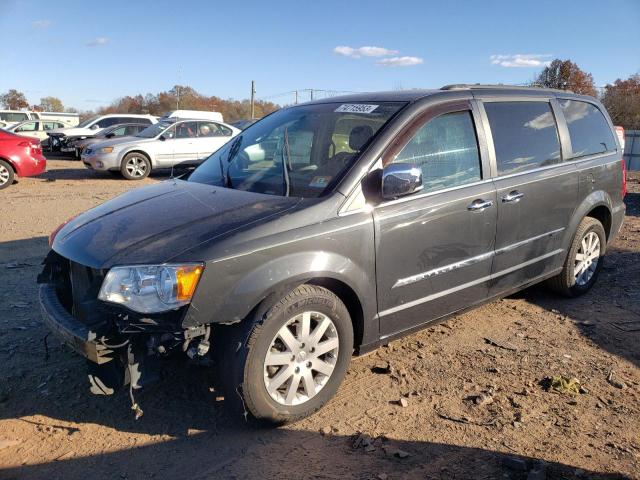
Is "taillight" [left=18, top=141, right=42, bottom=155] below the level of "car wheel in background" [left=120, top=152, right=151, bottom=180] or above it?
above

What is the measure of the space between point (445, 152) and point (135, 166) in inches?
466

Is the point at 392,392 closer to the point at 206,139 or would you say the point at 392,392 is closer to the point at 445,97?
the point at 445,97

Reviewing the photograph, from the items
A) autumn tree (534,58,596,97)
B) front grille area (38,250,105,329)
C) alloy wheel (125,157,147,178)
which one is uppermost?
autumn tree (534,58,596,97)

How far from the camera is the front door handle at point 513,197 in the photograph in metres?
3.93

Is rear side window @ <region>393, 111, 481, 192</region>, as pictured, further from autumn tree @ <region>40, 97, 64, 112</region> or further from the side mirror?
autumn tree @ <region>40, 97, 64, 112</region>

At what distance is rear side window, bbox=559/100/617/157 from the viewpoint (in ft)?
15.6

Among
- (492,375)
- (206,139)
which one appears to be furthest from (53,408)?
(206,139)

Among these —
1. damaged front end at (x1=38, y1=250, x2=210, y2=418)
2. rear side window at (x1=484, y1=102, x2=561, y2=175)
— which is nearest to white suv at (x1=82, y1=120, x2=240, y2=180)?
rear side window at (x1=484, y1=102, x2=561, y2=175)

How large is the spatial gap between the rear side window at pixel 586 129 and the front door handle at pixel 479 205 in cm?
146

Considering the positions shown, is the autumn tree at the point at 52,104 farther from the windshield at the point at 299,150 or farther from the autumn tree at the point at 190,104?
the windshield at the point at 299,150

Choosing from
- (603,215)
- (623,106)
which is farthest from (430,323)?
(623,106)

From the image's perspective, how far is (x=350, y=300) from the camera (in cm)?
325

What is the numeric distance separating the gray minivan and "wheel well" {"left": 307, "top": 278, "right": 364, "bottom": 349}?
1 centimetres

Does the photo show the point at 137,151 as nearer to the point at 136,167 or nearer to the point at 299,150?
the point at 136,167
